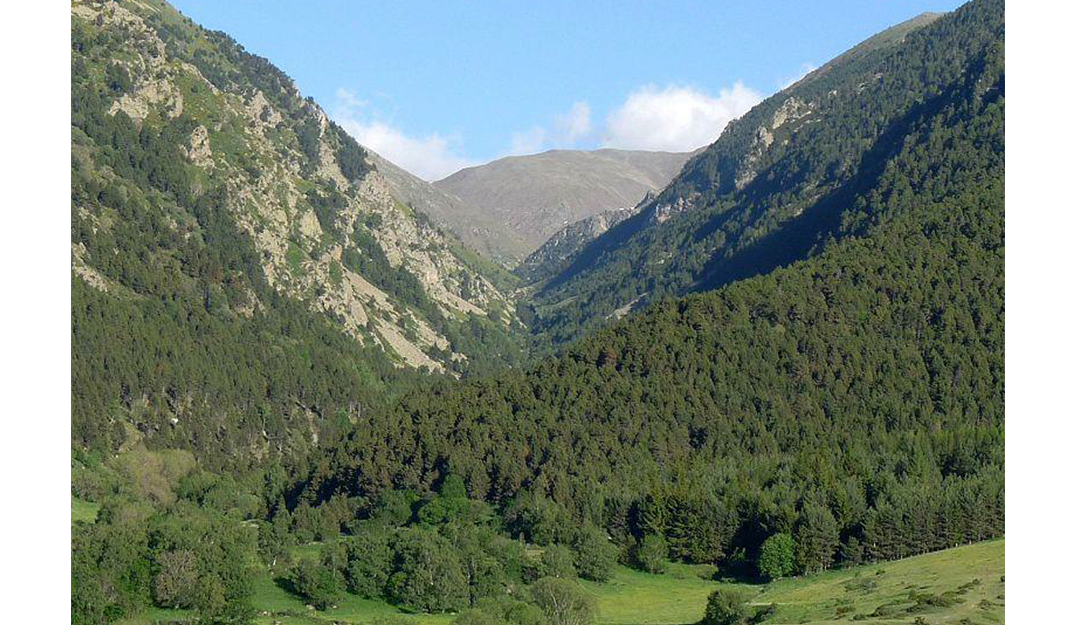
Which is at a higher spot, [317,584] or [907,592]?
[907,592]

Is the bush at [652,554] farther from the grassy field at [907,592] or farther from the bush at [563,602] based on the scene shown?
the bush at [563,602]

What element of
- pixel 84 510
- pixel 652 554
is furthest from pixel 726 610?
pixel 84 510

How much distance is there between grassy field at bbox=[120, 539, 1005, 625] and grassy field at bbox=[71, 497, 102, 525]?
121ft

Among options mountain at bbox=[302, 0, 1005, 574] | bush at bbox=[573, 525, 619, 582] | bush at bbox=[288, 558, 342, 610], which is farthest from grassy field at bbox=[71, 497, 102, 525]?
bush at bbox=[573, 525, 619, 582]

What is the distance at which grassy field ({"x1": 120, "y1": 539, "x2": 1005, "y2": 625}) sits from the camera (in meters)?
86.4

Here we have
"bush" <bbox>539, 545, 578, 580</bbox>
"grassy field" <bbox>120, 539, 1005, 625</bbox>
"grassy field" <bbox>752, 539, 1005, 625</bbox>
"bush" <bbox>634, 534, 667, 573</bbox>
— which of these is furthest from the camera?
"bush" <bbox>634, 534, 667, 573</bbox>

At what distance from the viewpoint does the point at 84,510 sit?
498 ft

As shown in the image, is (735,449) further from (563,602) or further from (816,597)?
(563,602)

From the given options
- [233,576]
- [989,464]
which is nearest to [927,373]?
[989,464]

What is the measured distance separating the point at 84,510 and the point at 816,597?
3711 inches

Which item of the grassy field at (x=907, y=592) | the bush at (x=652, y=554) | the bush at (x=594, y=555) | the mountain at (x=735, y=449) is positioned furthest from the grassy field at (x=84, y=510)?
the grassy field at (x=907, y=592)

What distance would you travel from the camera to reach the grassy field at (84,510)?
146 meters

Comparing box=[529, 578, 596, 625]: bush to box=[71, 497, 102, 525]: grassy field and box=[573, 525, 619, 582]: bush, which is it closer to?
box=[573, 525, 619, 582]: bush
